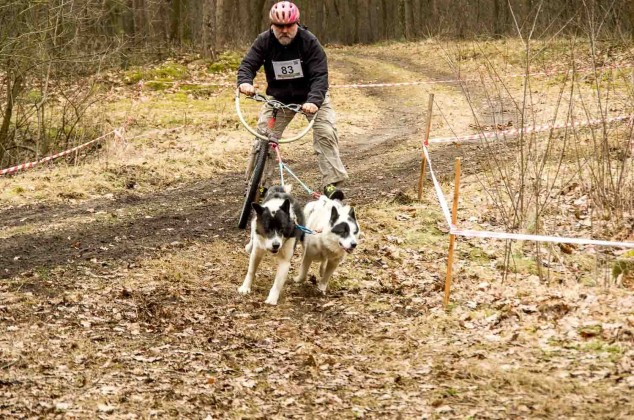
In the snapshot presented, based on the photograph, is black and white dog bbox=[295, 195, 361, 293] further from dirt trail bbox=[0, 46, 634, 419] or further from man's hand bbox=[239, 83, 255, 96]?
man's hand bbox=[239, 83, 255, 96]

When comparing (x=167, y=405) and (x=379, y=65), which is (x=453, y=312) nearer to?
(x=167, y=405)

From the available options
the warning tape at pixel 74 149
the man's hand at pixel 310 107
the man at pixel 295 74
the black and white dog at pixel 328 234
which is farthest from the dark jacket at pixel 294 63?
the warning tape at pixel 74 149

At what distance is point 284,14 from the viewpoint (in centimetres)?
820

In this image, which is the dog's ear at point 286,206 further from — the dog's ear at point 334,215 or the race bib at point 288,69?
the race bib at point 288,69

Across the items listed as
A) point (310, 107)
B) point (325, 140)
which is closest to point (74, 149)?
point (325, 140)

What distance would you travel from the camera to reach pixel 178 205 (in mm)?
11086

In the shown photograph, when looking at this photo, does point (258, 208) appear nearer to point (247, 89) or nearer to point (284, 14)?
point (247, 89)

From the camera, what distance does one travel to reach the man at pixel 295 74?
27.7 ft

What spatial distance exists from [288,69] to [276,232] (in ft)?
8.22

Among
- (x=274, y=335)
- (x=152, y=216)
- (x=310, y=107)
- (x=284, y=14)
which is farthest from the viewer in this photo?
(x=152, y=216)

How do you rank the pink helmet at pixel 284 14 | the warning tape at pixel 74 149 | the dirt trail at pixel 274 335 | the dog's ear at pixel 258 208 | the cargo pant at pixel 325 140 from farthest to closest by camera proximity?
the warning tape at pixel 74 149 < the cargo pant at pixel 325 140 < the pink helmet at pixel 284 14 < the dog's ear at pixel 258 208 < the dirt trail at pixel 274 335

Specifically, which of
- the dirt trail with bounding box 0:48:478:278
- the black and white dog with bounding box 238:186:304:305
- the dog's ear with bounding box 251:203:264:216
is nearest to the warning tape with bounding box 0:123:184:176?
the dirt trail with bounding box 0:48:478:278

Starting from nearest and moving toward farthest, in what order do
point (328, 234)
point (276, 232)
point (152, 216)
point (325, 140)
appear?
1. point (276, 232)
2. point (328, 234)
3. point (325, 140)
4. point (152, 216)

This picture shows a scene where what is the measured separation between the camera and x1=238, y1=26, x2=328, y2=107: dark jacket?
855cm
